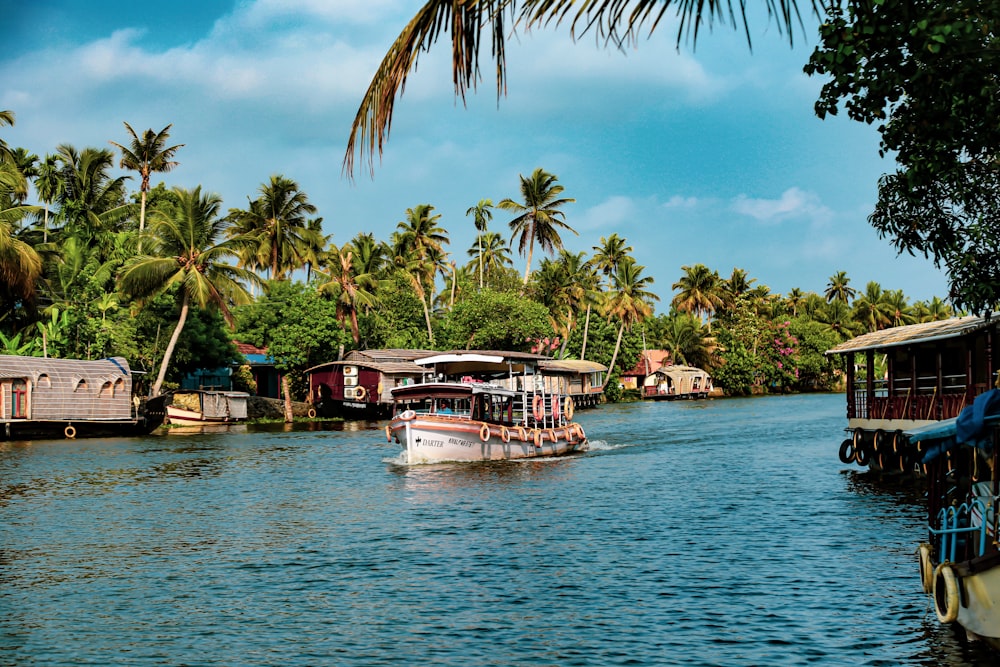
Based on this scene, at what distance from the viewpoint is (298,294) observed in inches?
2569

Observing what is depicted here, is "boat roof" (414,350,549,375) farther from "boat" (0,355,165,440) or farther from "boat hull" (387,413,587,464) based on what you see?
"boat" (0,355,165,440)

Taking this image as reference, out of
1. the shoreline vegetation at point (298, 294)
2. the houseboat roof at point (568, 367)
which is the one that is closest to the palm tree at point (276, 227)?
the shoreline vegetation at point (298, 294)

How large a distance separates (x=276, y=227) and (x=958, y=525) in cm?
6603

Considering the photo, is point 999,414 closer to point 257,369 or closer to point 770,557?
point 770,557

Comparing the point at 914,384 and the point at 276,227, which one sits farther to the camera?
the point at 276,227

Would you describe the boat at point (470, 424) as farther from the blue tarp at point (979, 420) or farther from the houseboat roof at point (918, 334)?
the blue tarp at point (979, 420)

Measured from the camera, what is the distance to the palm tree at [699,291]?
4439 inches

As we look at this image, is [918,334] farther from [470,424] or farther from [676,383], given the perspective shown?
[676,383]

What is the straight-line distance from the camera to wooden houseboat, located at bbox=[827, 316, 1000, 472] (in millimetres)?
24000

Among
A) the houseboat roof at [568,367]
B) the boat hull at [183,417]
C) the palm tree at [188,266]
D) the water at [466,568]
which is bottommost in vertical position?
the water at [466,568]

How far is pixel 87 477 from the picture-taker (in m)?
30.6

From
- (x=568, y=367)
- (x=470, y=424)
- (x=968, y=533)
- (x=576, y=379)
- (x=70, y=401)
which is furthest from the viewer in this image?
(x=576, y=379)

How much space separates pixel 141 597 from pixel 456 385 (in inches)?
727

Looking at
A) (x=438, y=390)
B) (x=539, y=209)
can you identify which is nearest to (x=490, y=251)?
(x=539, y=209)
